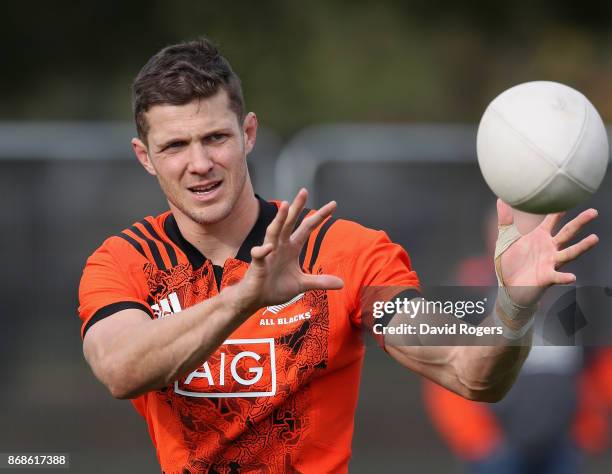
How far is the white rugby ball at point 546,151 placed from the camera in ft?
15.4

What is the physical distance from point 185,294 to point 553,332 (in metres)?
3.47

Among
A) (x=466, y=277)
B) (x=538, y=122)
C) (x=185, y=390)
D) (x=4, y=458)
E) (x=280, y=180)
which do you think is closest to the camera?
(x=538, y=122)

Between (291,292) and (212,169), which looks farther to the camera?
(212,169)

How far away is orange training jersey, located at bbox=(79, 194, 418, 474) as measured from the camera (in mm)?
5008

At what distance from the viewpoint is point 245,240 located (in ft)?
17.5

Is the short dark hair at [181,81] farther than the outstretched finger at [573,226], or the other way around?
the short dark hair at [181,81]

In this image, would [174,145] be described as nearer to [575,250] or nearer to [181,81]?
[181,81]

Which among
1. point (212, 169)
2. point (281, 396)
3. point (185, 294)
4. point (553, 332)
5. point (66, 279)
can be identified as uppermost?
point (212, 169)

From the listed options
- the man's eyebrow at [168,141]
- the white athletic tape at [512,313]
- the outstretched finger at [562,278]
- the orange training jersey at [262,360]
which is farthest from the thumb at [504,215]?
the man's eyebrow at [168,141]

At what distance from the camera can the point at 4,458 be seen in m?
7.30

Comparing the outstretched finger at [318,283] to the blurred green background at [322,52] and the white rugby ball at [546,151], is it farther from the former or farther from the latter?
the blurred green background at [322,52]

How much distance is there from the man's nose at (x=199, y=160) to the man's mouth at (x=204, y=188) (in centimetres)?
8

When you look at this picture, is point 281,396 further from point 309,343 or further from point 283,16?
point 283,16

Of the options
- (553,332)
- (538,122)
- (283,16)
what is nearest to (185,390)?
(538,122)
